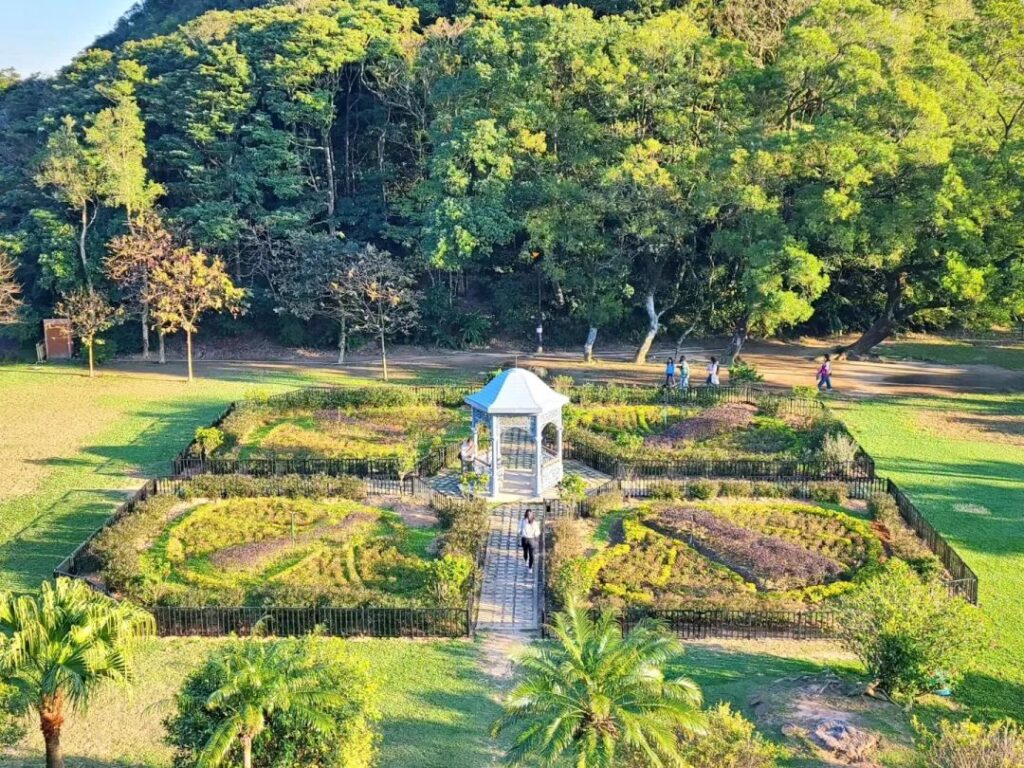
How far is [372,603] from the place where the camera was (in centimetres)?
2005

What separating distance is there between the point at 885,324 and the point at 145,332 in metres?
36.6

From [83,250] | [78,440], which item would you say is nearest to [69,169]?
[83,250]

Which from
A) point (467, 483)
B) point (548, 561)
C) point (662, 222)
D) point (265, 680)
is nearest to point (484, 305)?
point (662, 222)

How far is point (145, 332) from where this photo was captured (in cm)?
4950

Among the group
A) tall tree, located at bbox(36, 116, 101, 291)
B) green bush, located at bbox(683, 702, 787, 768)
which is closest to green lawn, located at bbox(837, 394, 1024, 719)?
green bush, located at bbox(683, 702, 787, 768)

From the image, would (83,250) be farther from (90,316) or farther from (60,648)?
(60,648)

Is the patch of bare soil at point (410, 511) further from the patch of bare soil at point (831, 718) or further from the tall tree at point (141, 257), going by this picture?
the tall tree at point (141, 257)

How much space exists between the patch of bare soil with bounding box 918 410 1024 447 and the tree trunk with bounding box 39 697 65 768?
98.3 ft

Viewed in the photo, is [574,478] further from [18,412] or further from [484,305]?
[484,305]

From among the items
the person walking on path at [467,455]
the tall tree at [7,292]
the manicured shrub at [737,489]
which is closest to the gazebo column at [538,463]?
A: the person walking on path at [467,455]

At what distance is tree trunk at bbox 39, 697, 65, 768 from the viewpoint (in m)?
13.5

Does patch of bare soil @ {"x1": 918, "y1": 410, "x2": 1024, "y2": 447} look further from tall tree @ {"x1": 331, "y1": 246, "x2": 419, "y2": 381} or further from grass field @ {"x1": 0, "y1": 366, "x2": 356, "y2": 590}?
grass field @ {"x1": 0, "y1": 366, "x2": 356, "y2": 590}

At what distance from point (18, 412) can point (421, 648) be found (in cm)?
2613

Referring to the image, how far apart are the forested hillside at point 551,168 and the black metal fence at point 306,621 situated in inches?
956
